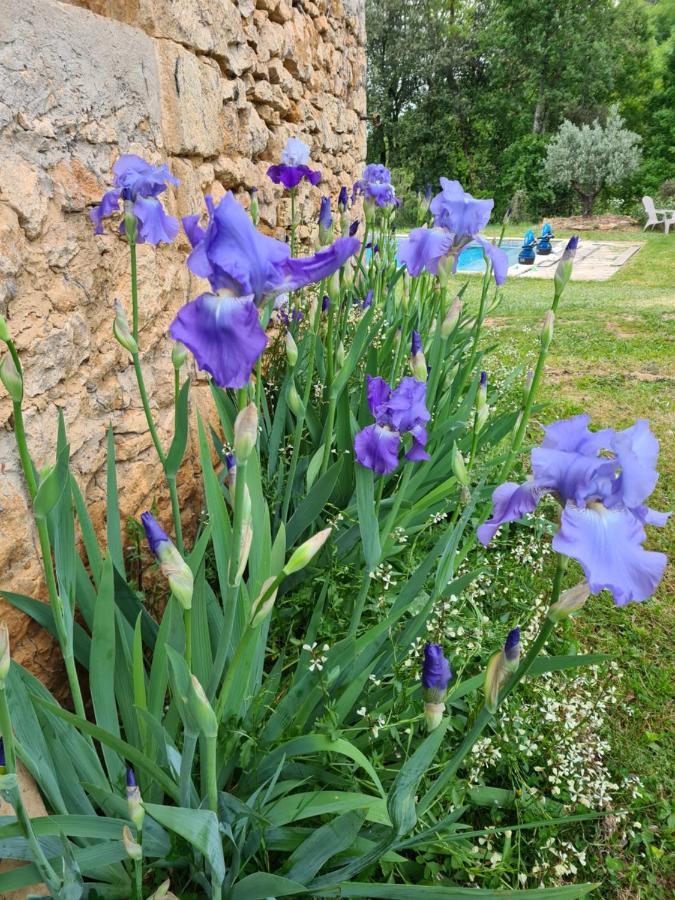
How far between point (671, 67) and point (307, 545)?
30524 millimetres

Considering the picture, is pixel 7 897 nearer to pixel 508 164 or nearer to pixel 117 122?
pixel 117 122

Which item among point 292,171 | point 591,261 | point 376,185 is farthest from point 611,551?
point 591,261

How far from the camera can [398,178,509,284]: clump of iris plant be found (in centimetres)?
182

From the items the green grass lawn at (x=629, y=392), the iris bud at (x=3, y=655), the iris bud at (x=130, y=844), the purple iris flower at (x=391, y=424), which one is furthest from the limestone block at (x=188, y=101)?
the green grass lawn at (x=629, y=392)

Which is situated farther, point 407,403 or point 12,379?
point 407,403

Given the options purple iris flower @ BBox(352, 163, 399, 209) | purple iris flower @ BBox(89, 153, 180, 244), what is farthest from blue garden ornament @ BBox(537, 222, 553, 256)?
purple iris flower @ BBox(89, 153, 180, 244)

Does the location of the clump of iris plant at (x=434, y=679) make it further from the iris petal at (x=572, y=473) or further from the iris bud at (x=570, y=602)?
the iris petal at (x=572, y=473)

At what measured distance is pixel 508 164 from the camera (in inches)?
944

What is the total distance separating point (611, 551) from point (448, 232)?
4.38ft

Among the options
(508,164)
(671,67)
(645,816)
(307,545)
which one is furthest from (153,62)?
(671,67)

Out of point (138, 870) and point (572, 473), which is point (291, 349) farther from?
point (138, 870)

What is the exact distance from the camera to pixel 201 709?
0.83 metres

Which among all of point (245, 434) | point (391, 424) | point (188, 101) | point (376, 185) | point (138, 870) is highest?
point (188, 101)

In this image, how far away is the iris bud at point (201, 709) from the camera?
83cm
